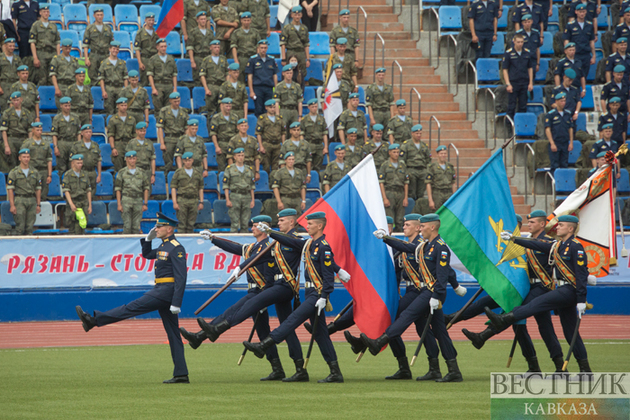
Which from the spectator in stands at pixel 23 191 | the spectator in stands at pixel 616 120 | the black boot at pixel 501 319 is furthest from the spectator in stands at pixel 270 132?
the black boot at pixel 501 319

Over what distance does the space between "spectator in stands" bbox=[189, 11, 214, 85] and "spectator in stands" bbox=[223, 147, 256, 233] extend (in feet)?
11.1

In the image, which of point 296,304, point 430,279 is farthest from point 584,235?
point 296,304

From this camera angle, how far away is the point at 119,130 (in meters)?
17.3

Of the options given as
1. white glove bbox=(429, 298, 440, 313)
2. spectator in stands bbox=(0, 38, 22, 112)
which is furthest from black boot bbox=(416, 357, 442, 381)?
spectator in stands bbox=(0, 38, 22, 112)

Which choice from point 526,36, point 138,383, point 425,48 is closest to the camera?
point 138,383

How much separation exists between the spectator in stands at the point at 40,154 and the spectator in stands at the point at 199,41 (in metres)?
3.82

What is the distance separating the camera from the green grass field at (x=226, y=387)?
24.1ft

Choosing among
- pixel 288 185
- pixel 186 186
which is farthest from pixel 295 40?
pixel 186 186

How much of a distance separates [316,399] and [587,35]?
14.8 m

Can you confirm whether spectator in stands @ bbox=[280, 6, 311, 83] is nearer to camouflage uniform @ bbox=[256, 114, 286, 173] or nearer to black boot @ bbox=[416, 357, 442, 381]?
camouflage uniform @ bbox=[256, 114, 286, 173]

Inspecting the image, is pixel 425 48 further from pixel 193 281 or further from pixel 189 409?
pixel 189 409

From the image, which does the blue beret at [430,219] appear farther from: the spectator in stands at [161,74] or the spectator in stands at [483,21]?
the spectator in stands at [483,21]

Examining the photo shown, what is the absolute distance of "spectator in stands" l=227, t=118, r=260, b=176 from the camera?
1698cm

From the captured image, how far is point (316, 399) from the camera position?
8.07 meters
